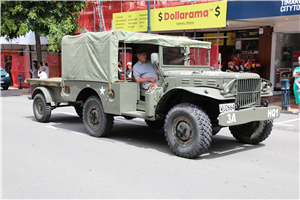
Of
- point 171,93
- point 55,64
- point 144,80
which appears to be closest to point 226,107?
point 171,93

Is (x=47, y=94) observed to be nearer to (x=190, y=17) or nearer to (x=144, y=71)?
(x=144, y=71)

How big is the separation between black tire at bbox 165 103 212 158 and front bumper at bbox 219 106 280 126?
351mm

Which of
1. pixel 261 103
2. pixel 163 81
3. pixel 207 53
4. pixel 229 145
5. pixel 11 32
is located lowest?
pixel 229 145

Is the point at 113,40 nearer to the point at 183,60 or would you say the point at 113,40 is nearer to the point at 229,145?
the point at 183,60

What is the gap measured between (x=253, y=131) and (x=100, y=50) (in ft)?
12.2

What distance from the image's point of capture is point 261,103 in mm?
6656

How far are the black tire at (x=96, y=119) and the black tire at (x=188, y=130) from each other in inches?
72.5

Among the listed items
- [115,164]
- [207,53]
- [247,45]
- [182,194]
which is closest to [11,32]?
[247,45]

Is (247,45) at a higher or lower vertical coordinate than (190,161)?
higher

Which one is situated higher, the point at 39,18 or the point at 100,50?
the point at 39,18

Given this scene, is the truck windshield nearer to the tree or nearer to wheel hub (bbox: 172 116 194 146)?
wheel hub (bbox: 172 116 194 146)

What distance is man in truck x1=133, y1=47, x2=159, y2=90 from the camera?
23.8ft

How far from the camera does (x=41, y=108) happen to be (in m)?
9.80

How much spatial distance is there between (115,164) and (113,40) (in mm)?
2807
